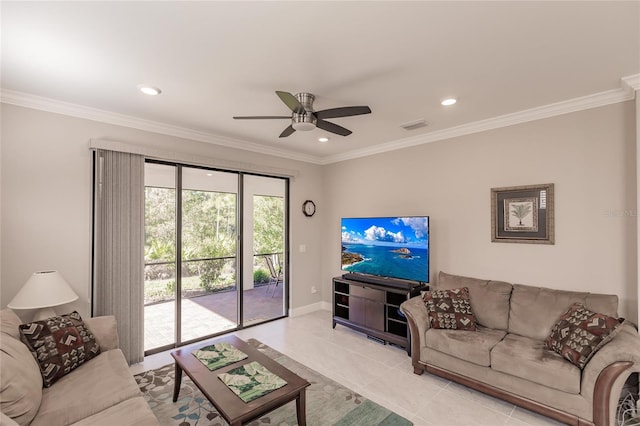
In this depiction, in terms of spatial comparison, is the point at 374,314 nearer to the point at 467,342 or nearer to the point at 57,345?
the point at 467,342

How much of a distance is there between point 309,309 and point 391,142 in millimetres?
3082

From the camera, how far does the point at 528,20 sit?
68.5 inches

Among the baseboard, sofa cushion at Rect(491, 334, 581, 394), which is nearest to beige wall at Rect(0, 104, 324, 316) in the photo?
the baseboard

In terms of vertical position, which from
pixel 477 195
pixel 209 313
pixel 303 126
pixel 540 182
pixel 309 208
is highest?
pixel 303 126

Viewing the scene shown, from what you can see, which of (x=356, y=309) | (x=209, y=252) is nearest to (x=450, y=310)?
(x=356, y=309)

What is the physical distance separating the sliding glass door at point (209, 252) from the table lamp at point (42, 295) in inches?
38.3

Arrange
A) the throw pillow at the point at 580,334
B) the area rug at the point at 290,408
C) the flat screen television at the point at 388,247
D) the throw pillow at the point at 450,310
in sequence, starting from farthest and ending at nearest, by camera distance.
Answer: the flat screen television at the point at 388,247
the throw pillow at the point at 450,310
the area rug at the point at 290,408
the throw pillow at the point at 580,334

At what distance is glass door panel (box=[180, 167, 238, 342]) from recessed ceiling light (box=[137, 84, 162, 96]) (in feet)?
4.23

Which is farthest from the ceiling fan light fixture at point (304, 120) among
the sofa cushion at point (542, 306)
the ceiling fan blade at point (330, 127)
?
the sofa cushion at point (542, 306)

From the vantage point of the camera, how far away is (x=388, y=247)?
13.2 ft

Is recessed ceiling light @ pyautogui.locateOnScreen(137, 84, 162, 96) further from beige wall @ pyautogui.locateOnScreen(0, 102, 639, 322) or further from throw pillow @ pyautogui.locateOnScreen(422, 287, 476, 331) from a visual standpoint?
throw pillow @ pyautogui.locateOnScreen(422, 287, 476, 331)

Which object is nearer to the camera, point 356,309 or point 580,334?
point 580,334

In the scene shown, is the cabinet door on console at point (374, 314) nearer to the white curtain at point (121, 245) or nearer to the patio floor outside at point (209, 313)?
the patio floor outside at point (209, 313)

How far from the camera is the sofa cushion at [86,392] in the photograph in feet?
5.80
